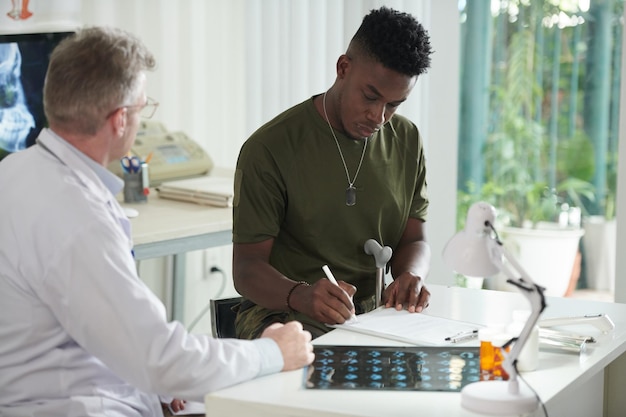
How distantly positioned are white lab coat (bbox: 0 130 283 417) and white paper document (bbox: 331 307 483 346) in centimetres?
30

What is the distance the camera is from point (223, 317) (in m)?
2.32

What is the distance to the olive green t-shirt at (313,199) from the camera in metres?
2.17

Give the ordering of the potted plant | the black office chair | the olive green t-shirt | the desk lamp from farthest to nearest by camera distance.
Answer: the potted plant
the black office chair
the olive green t-shirt
the desk lamp

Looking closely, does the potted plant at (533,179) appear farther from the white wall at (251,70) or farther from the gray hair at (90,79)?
the gray hair at (90,79)

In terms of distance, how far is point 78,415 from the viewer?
1543 mm

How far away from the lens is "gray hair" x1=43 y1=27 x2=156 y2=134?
4.92 feet

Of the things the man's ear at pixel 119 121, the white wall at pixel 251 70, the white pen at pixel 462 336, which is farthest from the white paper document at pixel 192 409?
the white wall at pixel 251 70

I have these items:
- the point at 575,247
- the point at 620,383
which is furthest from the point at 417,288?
the point at 575,247

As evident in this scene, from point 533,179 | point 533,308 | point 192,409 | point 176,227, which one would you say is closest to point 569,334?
point 533,308

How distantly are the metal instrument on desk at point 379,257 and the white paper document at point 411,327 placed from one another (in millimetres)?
114

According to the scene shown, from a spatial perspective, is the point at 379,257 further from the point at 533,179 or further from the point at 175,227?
the point at 533,179

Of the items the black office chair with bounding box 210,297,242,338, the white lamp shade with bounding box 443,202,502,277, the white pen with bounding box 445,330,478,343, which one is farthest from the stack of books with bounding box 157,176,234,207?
the white lamp shade with bounding box 443,202,502,277

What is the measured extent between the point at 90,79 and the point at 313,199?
0.79 metres

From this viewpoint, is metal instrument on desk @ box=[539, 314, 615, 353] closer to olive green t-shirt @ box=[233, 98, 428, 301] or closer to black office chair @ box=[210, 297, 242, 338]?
olive green t-shirt @ box=[233, 98, 428, 301]
